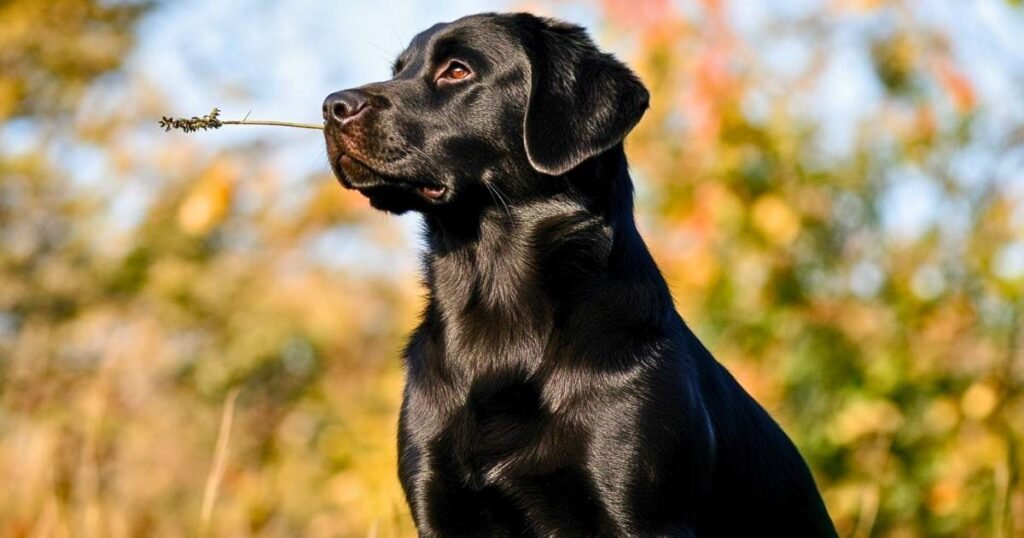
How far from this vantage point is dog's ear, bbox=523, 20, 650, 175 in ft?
11.8

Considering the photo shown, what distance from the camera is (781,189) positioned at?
6641 mm

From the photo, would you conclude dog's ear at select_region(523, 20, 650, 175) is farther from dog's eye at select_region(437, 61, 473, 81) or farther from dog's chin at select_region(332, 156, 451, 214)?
dog's chin at select_region(332, 156, 451, 214)

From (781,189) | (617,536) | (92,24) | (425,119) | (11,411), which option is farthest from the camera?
(92,24)

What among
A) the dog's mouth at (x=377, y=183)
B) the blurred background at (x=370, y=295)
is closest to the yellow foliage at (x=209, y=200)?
the blurred background at (x=370, y=295)

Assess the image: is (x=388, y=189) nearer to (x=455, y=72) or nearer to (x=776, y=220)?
(x=455, y=72)

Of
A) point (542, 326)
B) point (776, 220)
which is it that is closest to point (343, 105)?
point (542, 326)

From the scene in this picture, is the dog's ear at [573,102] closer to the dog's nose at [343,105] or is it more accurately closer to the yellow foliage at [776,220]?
the dog's nose at [343,105]

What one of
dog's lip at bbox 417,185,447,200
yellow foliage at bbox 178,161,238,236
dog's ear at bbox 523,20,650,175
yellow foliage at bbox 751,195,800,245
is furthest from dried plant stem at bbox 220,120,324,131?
yellow foliage at bbox 178,161,238,236

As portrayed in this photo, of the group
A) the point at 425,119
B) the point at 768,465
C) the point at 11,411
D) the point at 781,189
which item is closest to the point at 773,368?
the point at 781,189

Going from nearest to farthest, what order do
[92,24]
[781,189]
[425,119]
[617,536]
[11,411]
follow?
[617,536], [425,119], [781,189], [11,411], [92,24]

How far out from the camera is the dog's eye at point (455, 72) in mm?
3754

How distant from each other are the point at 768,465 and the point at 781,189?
313cm

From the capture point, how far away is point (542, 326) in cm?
357

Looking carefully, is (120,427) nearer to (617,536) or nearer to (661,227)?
(661,227)
